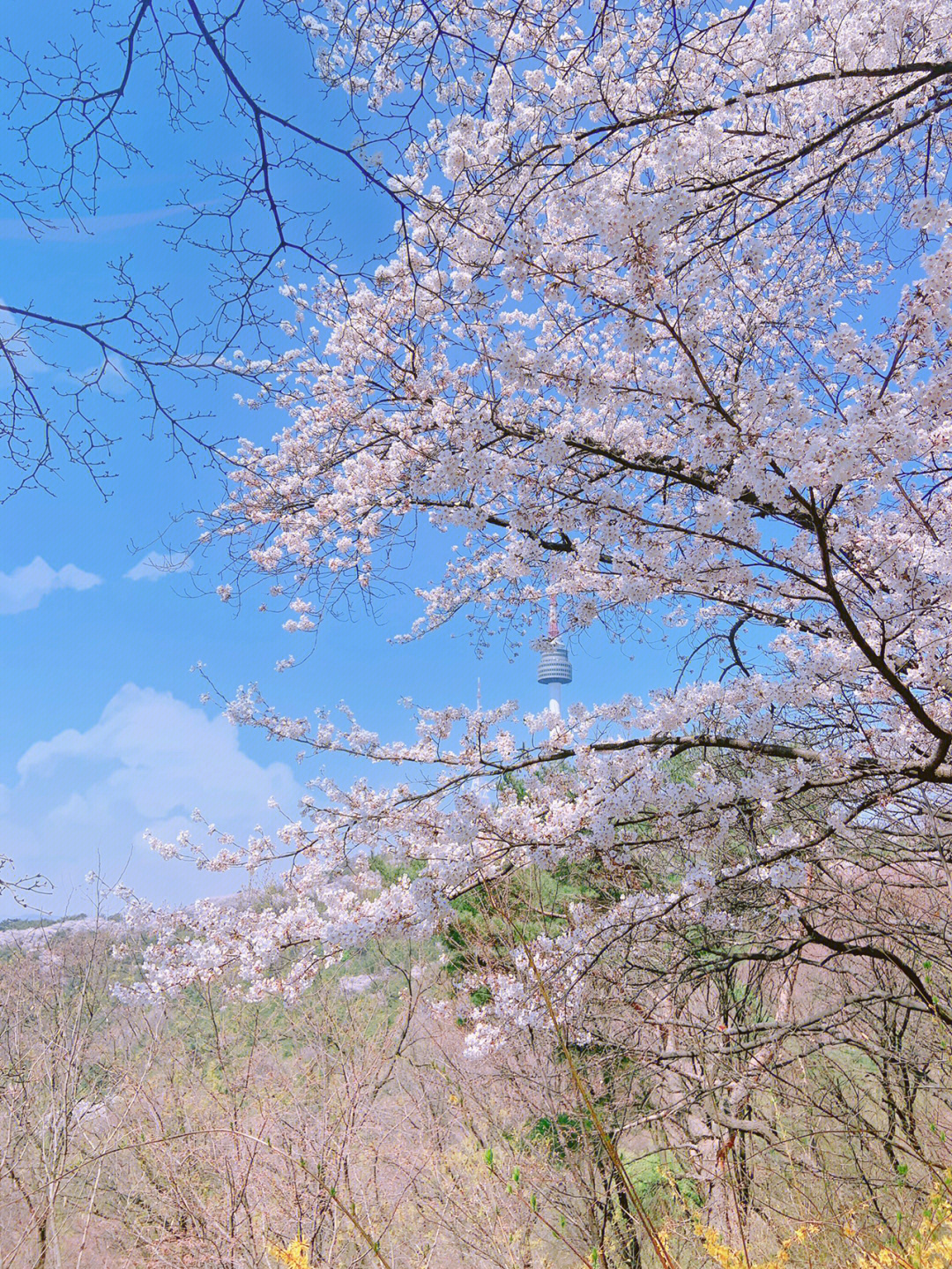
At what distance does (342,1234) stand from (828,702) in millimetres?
4821

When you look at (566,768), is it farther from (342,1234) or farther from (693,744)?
(342,1234)

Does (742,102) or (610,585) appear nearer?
(742,102)

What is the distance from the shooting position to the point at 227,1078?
720cm

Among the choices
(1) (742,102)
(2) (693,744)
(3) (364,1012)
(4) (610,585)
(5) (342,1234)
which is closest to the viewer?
(1) (742,102)

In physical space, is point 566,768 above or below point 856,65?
below

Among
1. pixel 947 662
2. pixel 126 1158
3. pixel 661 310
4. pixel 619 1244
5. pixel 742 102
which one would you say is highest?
pixel 742 102

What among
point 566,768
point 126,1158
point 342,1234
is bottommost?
point 342,1234

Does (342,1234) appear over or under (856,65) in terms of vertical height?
under

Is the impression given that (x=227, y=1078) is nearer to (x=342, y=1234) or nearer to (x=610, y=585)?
(x=342, y=1234)

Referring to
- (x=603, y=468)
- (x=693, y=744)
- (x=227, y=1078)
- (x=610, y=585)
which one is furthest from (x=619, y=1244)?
(x=603, y=468)

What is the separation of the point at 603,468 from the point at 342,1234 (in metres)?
5.33

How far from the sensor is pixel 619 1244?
637cm

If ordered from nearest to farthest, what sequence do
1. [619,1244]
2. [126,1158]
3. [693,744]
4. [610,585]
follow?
[693,744], [610,585], [619,1244], [126,1158]

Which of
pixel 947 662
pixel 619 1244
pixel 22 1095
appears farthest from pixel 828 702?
pixel 22 1095
